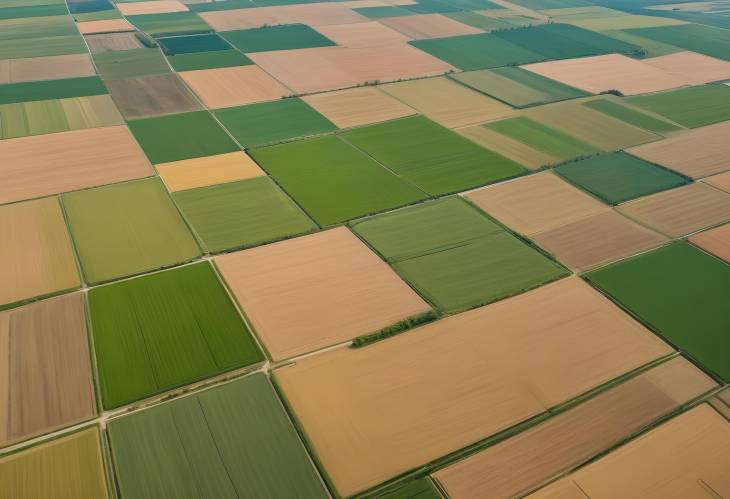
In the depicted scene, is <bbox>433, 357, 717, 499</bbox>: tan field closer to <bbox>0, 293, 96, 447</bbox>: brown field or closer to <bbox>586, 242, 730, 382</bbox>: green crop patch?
<bbox>586, 242, 730, 382</bbox>: green crop patch

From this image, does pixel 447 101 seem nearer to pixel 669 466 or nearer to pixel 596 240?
pixel 596 240

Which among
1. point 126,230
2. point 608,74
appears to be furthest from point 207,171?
point 608,74

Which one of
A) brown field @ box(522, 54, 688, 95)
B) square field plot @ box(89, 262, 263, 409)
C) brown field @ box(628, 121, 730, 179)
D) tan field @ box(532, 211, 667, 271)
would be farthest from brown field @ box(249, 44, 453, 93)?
square field plot @ box(89, 262, 263, 409)

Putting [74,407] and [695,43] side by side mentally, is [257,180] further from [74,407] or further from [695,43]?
[695,43]

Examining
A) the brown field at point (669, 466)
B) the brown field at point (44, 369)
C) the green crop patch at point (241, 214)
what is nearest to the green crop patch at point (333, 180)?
the green crop patch at point (241, 214)

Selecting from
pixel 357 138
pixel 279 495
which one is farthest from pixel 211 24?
pixel 279 495

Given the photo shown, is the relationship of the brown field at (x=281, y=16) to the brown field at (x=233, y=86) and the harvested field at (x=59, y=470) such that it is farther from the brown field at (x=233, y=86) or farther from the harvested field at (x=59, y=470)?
the harvested field at (x=59, y=470)
